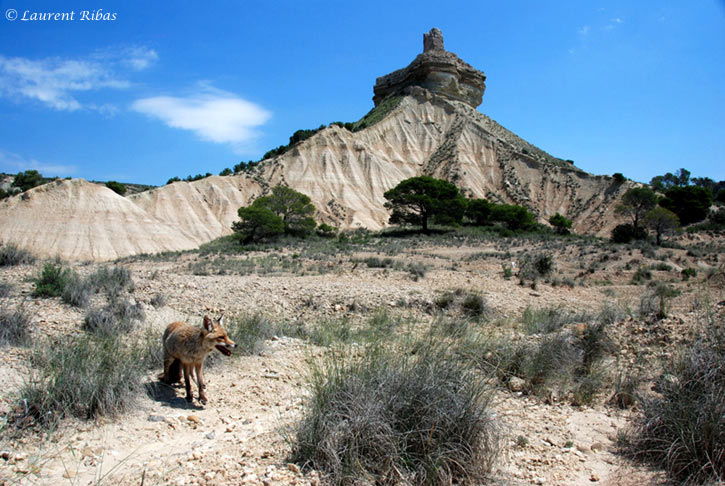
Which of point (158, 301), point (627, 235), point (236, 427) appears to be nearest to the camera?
point (236, 427)

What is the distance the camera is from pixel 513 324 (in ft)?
36.1

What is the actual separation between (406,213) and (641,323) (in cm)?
3970

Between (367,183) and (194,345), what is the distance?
53.5 meters

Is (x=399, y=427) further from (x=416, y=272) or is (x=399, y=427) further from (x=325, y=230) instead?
(x=325, y=230)

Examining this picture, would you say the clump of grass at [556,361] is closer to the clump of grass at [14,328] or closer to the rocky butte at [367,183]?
the clump of grass at [14,328]

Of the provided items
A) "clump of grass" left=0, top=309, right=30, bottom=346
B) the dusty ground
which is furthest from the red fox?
"clump of grass" left=0, top=309, right=30, bottom=346

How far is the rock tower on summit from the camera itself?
74.4 metres

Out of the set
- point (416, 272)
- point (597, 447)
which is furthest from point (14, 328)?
point (416, 272)

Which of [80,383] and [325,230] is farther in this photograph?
[325,230]

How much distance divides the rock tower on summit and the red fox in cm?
7556

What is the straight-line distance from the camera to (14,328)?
6.58 m

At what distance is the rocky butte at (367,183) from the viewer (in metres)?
33.7

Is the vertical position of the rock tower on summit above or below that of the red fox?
above

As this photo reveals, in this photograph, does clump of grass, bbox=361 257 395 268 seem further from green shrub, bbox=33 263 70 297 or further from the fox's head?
the fox's head
